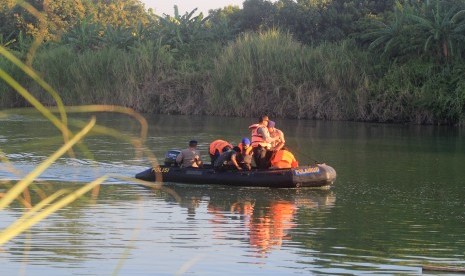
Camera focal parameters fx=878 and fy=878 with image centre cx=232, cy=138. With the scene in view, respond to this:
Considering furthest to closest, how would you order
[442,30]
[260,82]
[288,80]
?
[260,82] → [288,80] → [442,30]

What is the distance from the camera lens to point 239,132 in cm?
2944

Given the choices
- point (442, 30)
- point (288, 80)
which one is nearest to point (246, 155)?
point (442, 30)

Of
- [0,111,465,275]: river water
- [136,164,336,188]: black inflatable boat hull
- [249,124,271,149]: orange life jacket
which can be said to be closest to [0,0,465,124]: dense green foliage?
[0,111,465,275]: river water

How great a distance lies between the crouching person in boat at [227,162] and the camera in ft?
52.0

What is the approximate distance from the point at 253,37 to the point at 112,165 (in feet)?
71.9

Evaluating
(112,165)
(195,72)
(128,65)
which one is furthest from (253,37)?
(112,165)

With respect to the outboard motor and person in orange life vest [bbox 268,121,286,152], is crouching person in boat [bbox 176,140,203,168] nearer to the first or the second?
the outboard motor

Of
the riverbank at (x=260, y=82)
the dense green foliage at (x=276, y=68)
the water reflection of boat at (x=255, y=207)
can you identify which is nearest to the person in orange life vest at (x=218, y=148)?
the water reflection of boat at (x=255, y=207)

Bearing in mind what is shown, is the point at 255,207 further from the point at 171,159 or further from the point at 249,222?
the point at 171,159

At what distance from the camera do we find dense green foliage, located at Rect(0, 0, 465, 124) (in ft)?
116

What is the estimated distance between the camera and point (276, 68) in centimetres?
3850

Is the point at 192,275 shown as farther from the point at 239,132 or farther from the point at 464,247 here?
the point at 239,132

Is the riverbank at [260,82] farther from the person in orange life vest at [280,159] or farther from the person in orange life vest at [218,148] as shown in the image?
the person in orange life vest at [218,148]

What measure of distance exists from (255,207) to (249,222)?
68.5 inches
